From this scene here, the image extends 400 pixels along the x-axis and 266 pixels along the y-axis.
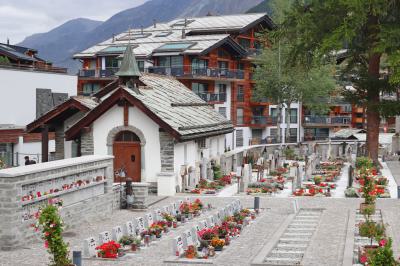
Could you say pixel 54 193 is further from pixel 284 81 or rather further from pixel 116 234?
pixel 284 81

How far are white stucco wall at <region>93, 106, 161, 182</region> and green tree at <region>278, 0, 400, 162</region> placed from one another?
14.4m

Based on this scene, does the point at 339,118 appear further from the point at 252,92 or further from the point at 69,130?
the point at 69,130

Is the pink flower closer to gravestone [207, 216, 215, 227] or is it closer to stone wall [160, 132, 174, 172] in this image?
gravestone [207, 216, 215, 227]

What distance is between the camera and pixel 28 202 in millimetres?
22703

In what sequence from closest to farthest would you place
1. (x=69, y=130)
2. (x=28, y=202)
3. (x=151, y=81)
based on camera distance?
(x=28, y=202) → (x=69, y=130) → (x=151, y=81)

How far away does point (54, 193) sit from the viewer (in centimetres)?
2450

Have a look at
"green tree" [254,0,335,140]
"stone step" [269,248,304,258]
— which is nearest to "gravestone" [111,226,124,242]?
"stone step" [269,248,304,258]

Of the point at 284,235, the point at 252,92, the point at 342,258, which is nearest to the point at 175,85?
the point at 284,235

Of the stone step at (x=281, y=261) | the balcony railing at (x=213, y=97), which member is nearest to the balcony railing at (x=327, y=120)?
the balcony railing at (x=213, y=97)

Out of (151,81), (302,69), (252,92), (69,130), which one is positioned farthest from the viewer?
(252,92)

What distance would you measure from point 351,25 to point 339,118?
46475 mm

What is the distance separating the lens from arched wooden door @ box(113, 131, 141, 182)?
122 feet

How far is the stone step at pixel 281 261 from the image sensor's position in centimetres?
1888

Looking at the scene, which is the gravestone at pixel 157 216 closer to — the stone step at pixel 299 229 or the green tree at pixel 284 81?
the stone step at pixel 299 229
